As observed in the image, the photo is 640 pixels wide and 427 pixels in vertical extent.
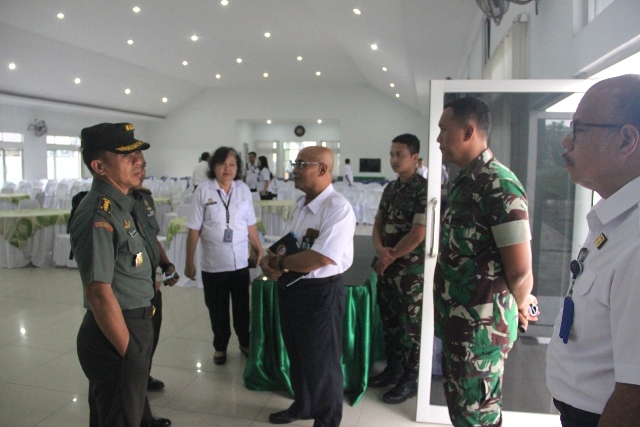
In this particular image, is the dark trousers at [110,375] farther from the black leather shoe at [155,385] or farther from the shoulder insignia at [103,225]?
the black leather shoe at [155,385]

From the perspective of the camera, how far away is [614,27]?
1770 millimetres

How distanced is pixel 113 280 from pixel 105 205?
0.26 m

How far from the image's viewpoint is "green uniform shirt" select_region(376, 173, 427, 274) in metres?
2.75

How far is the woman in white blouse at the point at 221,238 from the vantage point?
3.22 metres

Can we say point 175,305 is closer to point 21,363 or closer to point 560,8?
point 21,363

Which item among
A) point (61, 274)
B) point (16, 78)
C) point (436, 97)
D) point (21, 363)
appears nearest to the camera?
point (436, 97)

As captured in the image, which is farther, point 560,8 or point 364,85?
point 364,85

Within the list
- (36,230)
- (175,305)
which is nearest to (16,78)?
(36,230)

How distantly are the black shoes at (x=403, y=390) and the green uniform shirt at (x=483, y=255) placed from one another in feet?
4.00

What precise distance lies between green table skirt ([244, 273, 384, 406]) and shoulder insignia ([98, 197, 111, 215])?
1.44 metres

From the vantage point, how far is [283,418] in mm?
2545

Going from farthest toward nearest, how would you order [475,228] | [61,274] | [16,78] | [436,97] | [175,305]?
[16,78]
[61,274]
[175,305]
[436,97]
[475,228]

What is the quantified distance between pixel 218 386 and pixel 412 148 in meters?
1.95

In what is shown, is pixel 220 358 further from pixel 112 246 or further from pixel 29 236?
pixel 29 236
